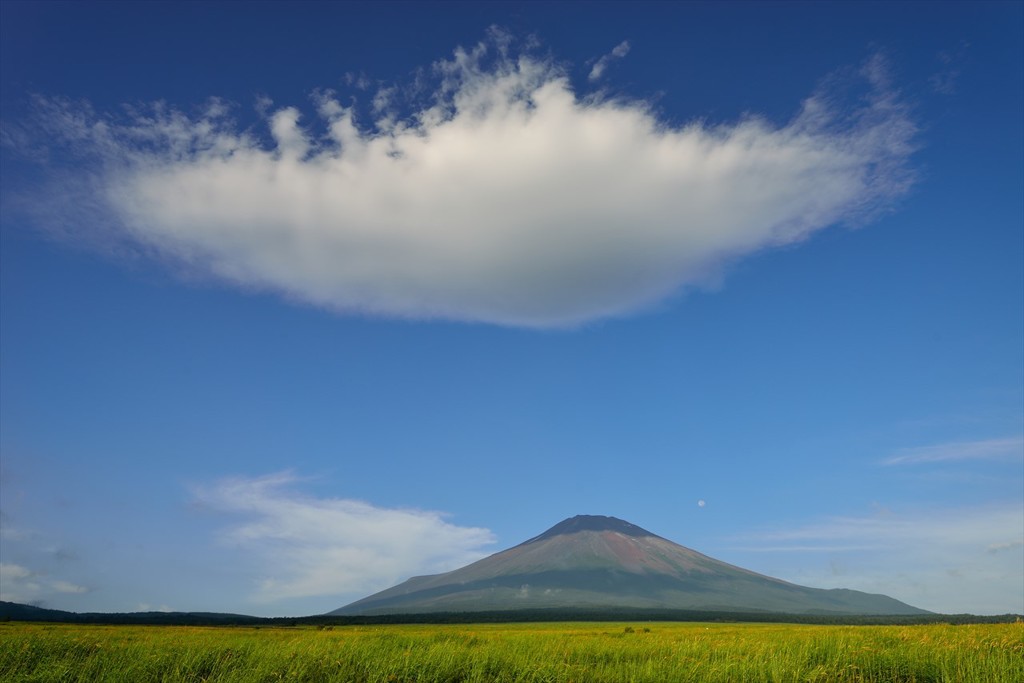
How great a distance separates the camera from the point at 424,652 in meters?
22.4

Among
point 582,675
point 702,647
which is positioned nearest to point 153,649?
point 582,675

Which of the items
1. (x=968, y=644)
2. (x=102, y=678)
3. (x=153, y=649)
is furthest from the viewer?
(x=968, y=644)

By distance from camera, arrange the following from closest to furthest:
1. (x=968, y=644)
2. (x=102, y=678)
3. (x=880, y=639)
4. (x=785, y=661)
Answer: (x=102, y=678) < (x=785, y=661) < (x=968, y=644) < (x=880, y=639)

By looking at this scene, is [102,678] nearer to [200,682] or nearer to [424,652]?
[200,682]

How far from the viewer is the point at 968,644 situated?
23.2 metres

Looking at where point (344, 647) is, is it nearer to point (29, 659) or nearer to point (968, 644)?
point (29, 659)

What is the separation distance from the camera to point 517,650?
924 inches

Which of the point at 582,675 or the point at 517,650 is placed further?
the point at 517,650

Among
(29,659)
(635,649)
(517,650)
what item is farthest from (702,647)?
(29,659)

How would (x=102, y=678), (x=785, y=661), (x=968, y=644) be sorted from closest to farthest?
(x=102, y=678)
(x=785, y=661)
(x=968, y=644)

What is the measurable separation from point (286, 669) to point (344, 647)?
313 cm

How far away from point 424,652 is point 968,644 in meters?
19.0

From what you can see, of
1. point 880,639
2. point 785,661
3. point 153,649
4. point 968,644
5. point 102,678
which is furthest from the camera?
point 880,639

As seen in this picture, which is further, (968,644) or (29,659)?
(968,644)
